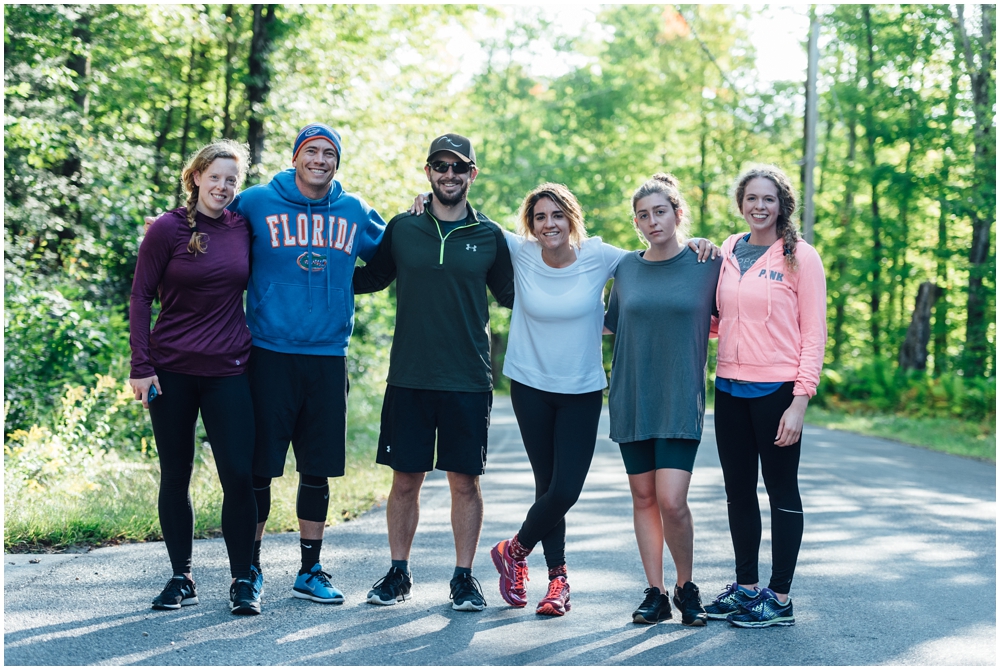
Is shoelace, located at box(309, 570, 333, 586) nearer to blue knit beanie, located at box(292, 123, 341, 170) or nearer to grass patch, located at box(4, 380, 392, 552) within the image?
grass patch, located at box(4, 380, 392, 552)

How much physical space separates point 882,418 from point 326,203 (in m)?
18.4

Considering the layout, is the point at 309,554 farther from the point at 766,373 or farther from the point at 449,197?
the point at 766,373

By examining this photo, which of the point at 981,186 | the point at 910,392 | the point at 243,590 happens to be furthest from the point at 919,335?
the point at 243,590

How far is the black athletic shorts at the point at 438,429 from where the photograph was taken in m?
5.25

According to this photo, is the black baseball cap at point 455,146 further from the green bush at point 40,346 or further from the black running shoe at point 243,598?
the green bush at point 40,346

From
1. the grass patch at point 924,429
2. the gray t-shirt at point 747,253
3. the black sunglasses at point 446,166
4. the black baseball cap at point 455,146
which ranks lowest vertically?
the grass patch at point 924,429

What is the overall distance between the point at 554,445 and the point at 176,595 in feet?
6.70

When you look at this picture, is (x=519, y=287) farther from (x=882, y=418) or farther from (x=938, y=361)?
(x=938, y=361)

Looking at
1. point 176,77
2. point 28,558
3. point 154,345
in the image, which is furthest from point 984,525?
point 176,77

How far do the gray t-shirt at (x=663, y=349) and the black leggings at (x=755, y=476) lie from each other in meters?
0.19

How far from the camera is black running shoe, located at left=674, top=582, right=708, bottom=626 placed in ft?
15.8

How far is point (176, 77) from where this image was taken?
1609cm

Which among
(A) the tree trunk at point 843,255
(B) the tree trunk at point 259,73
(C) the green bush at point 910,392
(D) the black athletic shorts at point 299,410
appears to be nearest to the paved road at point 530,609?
(D) the black athletic shorts at point 299,410

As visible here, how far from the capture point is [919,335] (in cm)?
2525
